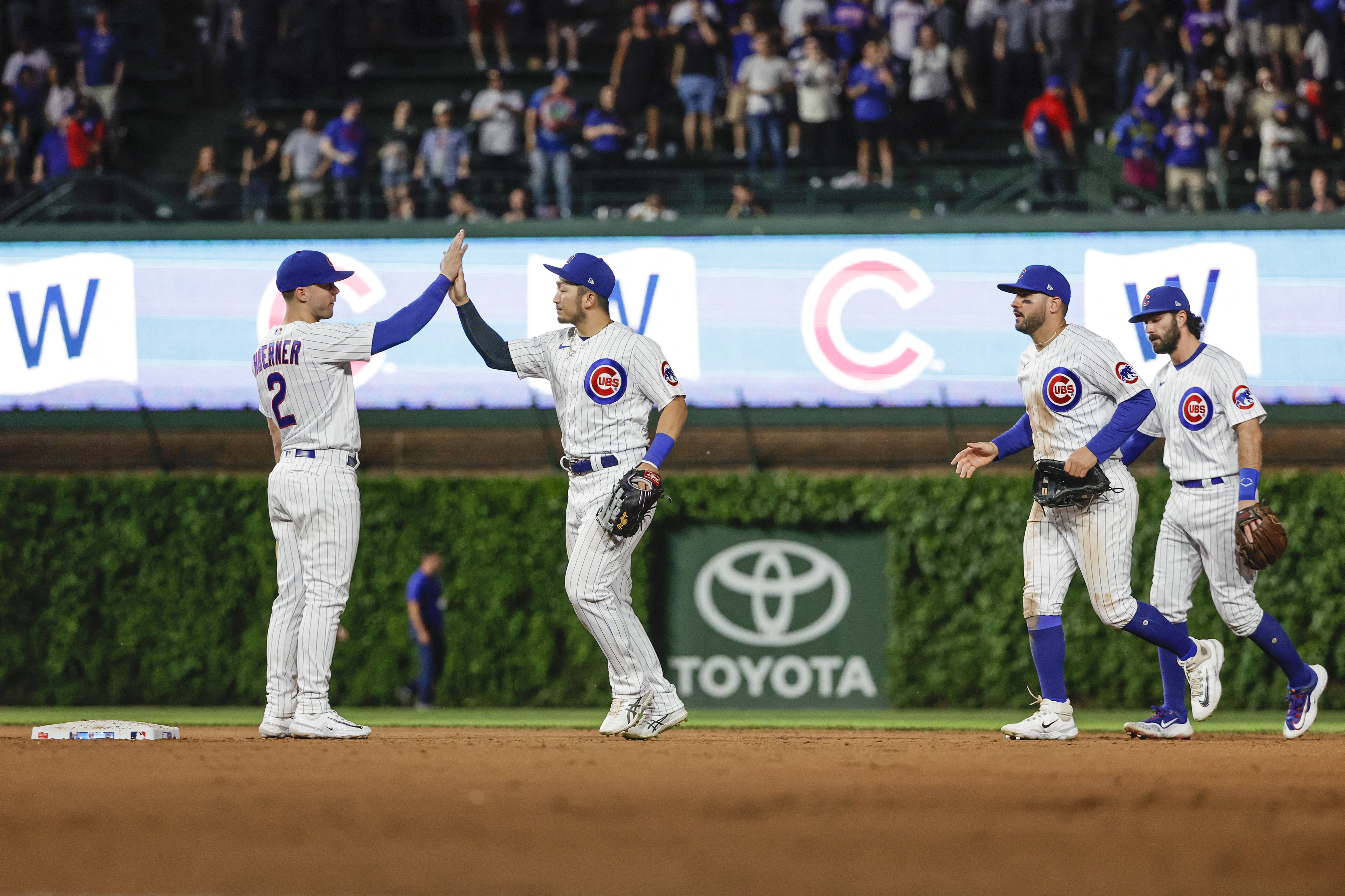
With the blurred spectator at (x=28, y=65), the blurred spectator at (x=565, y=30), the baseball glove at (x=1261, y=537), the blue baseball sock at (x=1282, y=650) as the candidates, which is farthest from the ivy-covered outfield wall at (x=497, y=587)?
the blurred spectator at (x=565, y=30)

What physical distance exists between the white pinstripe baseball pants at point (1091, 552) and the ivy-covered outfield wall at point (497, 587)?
20.4 ft

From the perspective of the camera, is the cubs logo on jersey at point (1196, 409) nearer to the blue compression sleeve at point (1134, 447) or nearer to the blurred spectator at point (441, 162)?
the blue compression sleeve at point (1134, 447)

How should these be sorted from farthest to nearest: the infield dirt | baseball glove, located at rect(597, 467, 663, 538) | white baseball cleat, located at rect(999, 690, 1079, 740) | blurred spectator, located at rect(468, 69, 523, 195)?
1. blurred spectator, located at rect(468, 69, 523, 195)
2. white baseball cleat, located at rect(999, 690, 1079, 740)
3. baseball glove, located at rect(597, 467, 663, 538)
4. the infield dirt

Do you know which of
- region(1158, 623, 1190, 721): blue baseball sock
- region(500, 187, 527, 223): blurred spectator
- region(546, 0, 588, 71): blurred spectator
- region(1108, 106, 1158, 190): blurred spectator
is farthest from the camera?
region(546, 0, 588, 71): blurred spectator

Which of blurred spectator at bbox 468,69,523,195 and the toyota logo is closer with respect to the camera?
the toyota logo

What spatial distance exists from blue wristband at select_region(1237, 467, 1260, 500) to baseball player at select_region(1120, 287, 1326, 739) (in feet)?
0.14

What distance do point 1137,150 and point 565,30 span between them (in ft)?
25.8

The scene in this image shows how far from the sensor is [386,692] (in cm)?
1516

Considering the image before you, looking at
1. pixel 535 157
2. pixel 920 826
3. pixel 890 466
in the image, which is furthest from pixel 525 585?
pixel 920 826

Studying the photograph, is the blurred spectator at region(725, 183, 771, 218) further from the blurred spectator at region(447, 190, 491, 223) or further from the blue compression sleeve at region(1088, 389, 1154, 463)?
the blue compression sleeve at region(1088, 389, 1154, 463)

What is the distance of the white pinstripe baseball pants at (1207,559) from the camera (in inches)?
338

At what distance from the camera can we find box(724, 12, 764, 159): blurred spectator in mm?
18453

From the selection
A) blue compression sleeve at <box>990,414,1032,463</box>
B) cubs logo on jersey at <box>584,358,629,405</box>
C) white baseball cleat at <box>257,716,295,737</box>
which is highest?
cubs logo on jersey at <box>584,358,629,405</box>

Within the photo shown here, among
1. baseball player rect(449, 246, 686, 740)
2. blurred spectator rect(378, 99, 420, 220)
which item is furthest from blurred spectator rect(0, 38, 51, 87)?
baseball player rect(449, 246, 686, 740)
